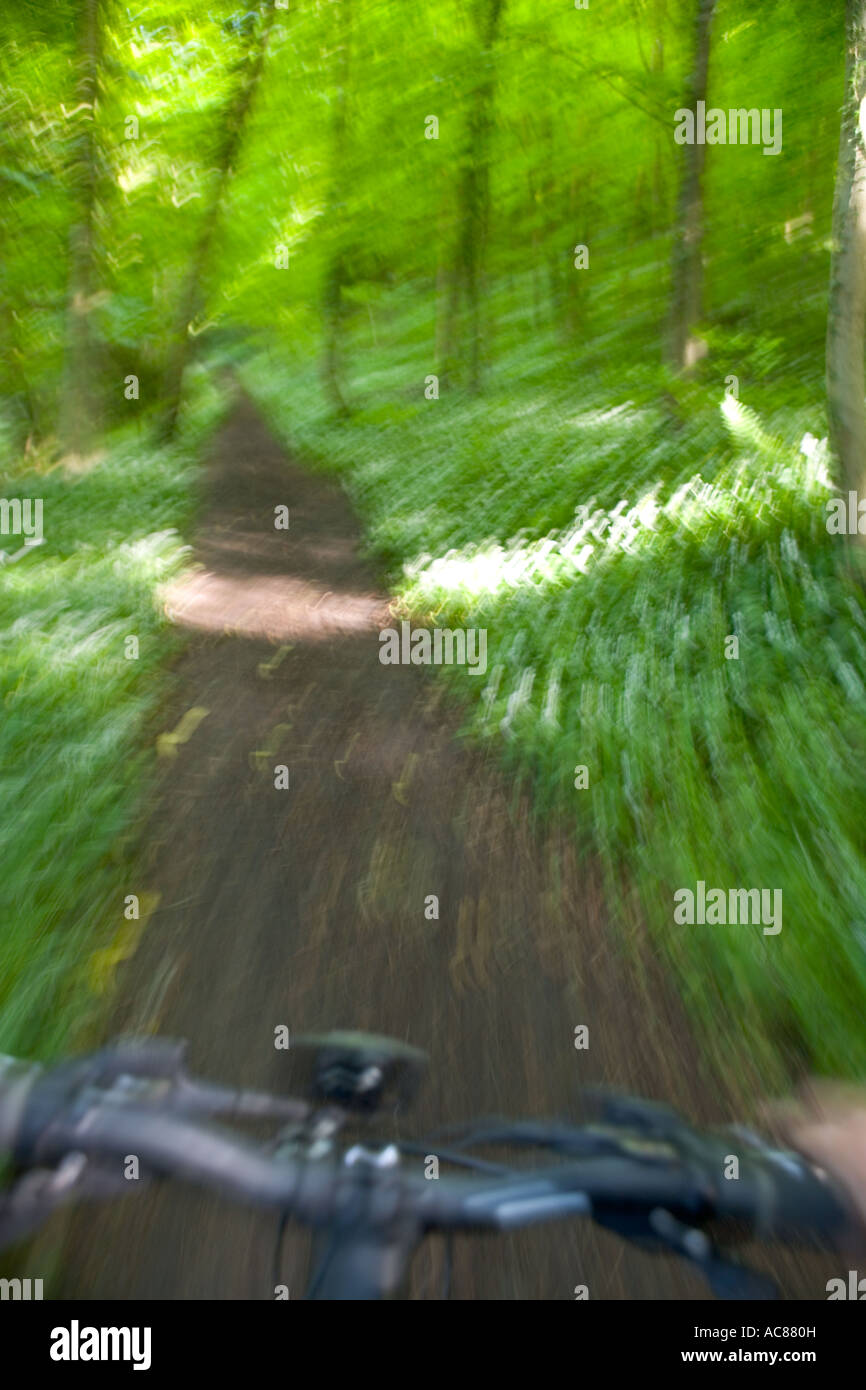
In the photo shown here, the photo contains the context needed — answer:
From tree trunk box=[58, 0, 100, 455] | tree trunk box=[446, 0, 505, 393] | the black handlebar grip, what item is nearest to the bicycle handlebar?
the black handlebar grip

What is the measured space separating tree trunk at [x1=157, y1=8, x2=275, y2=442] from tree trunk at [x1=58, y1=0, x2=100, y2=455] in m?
3.56

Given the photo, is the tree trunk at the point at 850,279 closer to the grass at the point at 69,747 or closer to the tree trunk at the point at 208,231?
the grass at the point at 69,747

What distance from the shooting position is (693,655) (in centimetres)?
519

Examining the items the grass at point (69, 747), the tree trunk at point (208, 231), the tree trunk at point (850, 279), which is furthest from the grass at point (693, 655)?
the tree trunk at point (208, 231)

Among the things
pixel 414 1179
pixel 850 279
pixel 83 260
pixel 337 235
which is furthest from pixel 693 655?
pixel 337 235

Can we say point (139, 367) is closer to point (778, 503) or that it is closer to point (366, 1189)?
point (778, 503)

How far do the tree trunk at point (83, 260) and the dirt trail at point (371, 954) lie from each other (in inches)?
359

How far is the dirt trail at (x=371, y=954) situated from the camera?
2.22 m

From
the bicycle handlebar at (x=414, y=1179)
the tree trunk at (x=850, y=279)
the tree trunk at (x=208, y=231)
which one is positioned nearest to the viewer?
the bicycle handlebar at (x=414, y=1179)

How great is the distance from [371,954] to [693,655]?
2757 millimetres

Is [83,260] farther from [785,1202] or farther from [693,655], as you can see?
[785,1202]

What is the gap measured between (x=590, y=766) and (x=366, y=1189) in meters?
3.10

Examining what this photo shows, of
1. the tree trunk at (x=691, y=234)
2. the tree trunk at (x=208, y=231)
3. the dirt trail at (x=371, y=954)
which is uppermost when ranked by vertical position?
the tree trunk at (x=208, y=231)

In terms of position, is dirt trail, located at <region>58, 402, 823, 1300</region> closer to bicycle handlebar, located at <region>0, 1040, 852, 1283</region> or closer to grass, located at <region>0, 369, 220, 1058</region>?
grass, located at <region>0, 369, 220, 1058</region>
